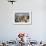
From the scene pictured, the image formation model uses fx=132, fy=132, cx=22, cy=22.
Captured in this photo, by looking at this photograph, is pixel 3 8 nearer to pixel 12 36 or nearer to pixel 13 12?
pixel 13 12

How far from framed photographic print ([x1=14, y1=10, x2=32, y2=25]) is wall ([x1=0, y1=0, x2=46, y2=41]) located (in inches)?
4.3

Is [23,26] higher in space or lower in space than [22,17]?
lower

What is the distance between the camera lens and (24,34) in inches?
133

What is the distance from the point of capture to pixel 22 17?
470 cm

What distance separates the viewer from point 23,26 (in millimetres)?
4676

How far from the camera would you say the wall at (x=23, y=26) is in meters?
4.63

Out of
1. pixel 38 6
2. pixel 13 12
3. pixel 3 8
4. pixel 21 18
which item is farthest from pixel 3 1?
pixel 38 6

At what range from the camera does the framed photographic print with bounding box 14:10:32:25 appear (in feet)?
15.3

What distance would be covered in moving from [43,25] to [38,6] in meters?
0.69

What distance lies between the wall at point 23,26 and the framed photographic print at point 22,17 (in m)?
0.11

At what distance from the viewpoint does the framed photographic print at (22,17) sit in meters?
4.66

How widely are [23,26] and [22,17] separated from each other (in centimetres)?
32

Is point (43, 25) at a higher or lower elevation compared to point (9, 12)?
lower

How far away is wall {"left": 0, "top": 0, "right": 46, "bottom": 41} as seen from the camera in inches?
182
